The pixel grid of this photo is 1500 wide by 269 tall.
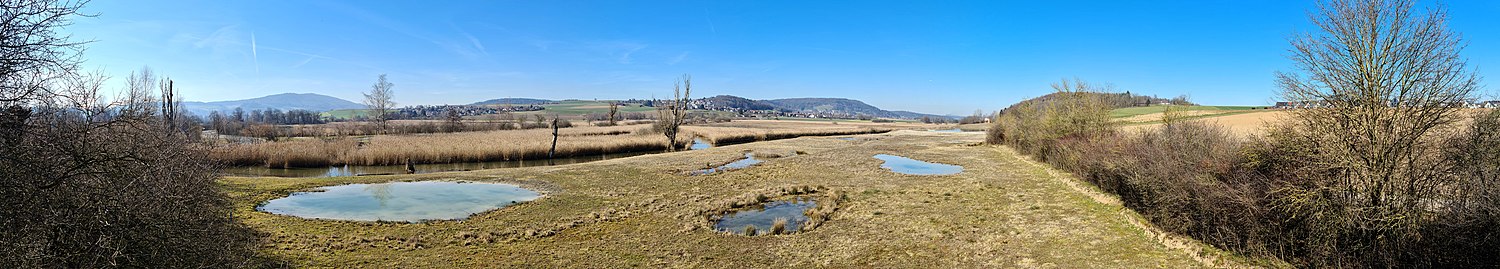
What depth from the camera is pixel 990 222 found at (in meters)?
11.6

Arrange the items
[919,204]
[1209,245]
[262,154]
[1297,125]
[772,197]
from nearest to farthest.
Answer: [1297,125], [1209,245], [919,204], [772,197], [262,154]

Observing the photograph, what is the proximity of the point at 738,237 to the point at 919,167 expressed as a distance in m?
17.2

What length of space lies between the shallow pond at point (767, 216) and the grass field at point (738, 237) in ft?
1.95

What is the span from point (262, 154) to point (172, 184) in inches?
1011

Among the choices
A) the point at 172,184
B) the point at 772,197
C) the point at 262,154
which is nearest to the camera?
the point at 172,184

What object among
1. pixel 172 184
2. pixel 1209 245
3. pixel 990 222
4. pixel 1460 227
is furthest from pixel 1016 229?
pixel 172 184

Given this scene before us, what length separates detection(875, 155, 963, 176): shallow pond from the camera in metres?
23.3

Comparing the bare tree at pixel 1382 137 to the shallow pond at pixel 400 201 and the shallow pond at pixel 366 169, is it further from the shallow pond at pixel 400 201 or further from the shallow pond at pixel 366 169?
the shallow pond at pixel 366 169

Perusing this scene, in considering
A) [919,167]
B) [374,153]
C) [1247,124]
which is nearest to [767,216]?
[919,167]

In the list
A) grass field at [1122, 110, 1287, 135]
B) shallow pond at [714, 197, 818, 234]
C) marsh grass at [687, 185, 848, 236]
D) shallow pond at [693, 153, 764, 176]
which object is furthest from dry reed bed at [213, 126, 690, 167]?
grass field at [1122, 110, 1287, 135]

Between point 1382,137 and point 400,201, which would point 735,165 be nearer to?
point 400,201

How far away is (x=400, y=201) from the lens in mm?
14867

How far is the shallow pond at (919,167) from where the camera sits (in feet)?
76.4

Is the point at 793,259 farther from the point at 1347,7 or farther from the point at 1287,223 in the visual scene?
the point at 1347,7
